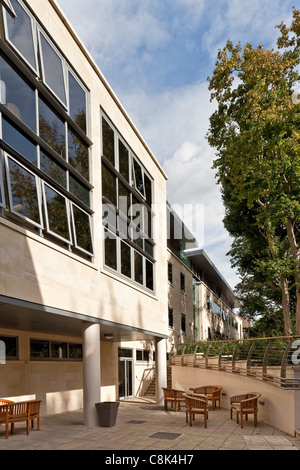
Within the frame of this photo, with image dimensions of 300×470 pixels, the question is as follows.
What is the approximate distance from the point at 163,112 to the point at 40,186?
449 inches

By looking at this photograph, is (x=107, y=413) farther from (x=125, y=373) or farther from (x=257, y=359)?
(x=125, y=373)

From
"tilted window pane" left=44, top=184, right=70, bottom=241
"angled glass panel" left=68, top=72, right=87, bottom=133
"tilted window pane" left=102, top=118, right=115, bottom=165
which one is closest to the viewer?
"tilted window pane" left=44, top=184, right=70, bottom=241

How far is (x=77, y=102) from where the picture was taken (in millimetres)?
13820

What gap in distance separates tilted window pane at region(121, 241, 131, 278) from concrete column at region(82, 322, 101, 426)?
3115 millimetres

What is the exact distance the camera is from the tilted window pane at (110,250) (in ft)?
48.4

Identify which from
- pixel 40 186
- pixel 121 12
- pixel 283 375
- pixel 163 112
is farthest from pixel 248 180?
pixel 40 186

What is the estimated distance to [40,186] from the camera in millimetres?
10945

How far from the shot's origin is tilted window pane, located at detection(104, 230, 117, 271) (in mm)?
14766

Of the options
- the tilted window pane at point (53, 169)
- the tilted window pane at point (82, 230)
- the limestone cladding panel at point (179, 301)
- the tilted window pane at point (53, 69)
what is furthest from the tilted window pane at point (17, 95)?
the limestone cladding panel at point (179, 301)

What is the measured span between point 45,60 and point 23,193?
4000mm

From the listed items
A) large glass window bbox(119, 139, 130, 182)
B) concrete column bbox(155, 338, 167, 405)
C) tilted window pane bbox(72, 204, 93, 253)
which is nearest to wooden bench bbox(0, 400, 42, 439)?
tilted window pane bbox(72, 204, 93, 253)

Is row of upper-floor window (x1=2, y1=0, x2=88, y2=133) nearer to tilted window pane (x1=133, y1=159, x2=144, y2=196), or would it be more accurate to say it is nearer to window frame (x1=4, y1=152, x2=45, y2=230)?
window frame (x1=4, y1=152, x2=45, y2=230)

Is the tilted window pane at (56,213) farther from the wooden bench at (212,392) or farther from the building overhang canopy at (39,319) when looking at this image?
the wooden bench at (212,392)

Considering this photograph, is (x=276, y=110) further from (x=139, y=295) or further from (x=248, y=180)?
(x=139, y=295)
